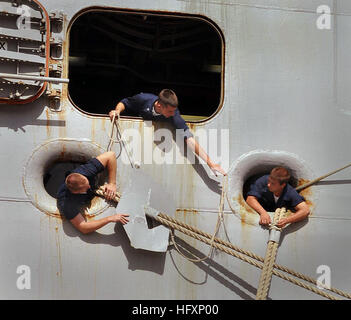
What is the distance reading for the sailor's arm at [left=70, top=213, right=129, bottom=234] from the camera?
4.06 meters

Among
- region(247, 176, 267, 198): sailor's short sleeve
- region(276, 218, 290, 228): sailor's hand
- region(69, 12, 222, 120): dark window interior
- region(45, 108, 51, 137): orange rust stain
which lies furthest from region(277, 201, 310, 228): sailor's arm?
region(69, 12, 222, 120): dark window interior

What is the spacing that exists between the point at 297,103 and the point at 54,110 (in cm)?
170

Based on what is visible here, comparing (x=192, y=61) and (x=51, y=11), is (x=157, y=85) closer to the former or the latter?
(x=192, y=61)

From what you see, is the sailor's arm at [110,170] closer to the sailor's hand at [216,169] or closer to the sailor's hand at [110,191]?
the sailor's hand at [110,191]

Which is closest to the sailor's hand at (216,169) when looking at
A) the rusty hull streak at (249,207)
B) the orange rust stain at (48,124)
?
the rusty hull streak at (249,207)

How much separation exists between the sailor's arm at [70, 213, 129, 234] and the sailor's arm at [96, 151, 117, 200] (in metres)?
0.17

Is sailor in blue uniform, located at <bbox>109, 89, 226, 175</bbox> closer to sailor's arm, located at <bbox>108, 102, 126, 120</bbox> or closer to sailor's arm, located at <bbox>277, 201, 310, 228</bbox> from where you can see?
sailor's arm, located at <bbox>108, 102, 126, 120</bbox>

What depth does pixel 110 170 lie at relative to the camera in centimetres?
419

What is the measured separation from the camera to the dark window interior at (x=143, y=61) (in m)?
5.81

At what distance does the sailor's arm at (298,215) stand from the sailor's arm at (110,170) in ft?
3.74

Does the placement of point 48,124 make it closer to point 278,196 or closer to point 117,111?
point 117,111

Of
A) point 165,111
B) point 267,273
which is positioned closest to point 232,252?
point 267,273

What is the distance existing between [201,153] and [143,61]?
8.76 ft

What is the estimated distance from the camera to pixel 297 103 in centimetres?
449
